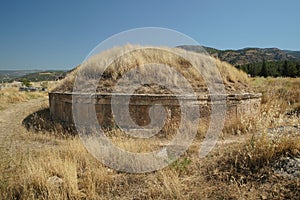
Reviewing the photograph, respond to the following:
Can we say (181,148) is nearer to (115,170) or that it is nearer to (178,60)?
(115,170)

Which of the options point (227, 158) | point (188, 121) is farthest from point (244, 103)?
point (227, 158)

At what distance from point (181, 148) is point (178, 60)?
4288 mm

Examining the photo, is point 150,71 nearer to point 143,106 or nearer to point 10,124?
point 143,106

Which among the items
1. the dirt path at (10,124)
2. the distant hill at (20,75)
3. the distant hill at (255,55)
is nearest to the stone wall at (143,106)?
the dirt path at (10,124)

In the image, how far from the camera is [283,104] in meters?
9.87

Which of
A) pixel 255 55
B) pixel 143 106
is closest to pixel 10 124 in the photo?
pixel 143 106

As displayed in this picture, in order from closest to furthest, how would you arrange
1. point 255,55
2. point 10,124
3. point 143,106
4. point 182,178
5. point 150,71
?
point 182,178
point 143,106
point 150,71
point 10,124
point 255,55

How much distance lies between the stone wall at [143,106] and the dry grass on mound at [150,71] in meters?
0.48

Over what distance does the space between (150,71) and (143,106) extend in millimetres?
1568

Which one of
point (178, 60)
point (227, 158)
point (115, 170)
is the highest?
point (178, 60)

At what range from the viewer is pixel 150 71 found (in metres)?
7.88

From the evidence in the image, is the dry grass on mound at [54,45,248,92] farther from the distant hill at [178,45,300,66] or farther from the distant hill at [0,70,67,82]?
the distant hill at [178,45,300,66]

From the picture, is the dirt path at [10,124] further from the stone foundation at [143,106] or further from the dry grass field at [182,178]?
the dry grass field at [182,178]

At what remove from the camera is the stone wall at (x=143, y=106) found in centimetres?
675
